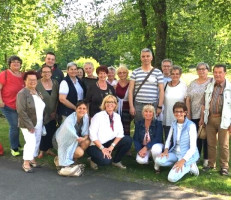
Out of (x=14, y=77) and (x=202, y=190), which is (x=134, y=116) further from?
(x=14, y=77)

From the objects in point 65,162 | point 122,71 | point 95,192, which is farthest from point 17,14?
point 95,192

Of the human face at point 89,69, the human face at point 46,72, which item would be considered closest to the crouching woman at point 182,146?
the human face at point 89,69

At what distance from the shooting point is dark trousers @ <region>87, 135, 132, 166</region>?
5461 mm

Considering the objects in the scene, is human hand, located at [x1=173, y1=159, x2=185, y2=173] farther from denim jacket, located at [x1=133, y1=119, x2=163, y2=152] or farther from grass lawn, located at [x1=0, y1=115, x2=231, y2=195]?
denim jacket, located at [x1=133, y1=119, x2=163, y2=152]

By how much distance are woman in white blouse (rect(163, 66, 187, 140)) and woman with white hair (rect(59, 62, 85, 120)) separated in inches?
72.3

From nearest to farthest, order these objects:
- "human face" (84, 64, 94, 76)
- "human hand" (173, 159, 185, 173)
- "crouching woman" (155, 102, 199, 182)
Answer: "human hand" (173, 159, 185, 173) < "crouching woman" (155, 102, 199, 182) < "human face" (84, 64, 94, 76)

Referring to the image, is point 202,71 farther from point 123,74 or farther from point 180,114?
point 123,74

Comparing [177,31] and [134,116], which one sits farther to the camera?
[177,31]

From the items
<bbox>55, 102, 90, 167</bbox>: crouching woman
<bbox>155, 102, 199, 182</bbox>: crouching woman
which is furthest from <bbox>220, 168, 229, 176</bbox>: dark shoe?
<bbox>55, 102, 90, 167</bbox>: crouching woman

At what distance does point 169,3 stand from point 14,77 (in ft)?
24.9

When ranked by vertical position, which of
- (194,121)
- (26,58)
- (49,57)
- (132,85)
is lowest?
(194,121)

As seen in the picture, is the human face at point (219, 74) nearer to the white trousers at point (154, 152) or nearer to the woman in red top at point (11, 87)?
the white trousers at point (154, 152)

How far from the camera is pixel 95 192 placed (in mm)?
4711

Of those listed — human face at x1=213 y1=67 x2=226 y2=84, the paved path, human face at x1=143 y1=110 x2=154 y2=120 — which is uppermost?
human face at x1=213 y1=67 x2=226 y2=84
